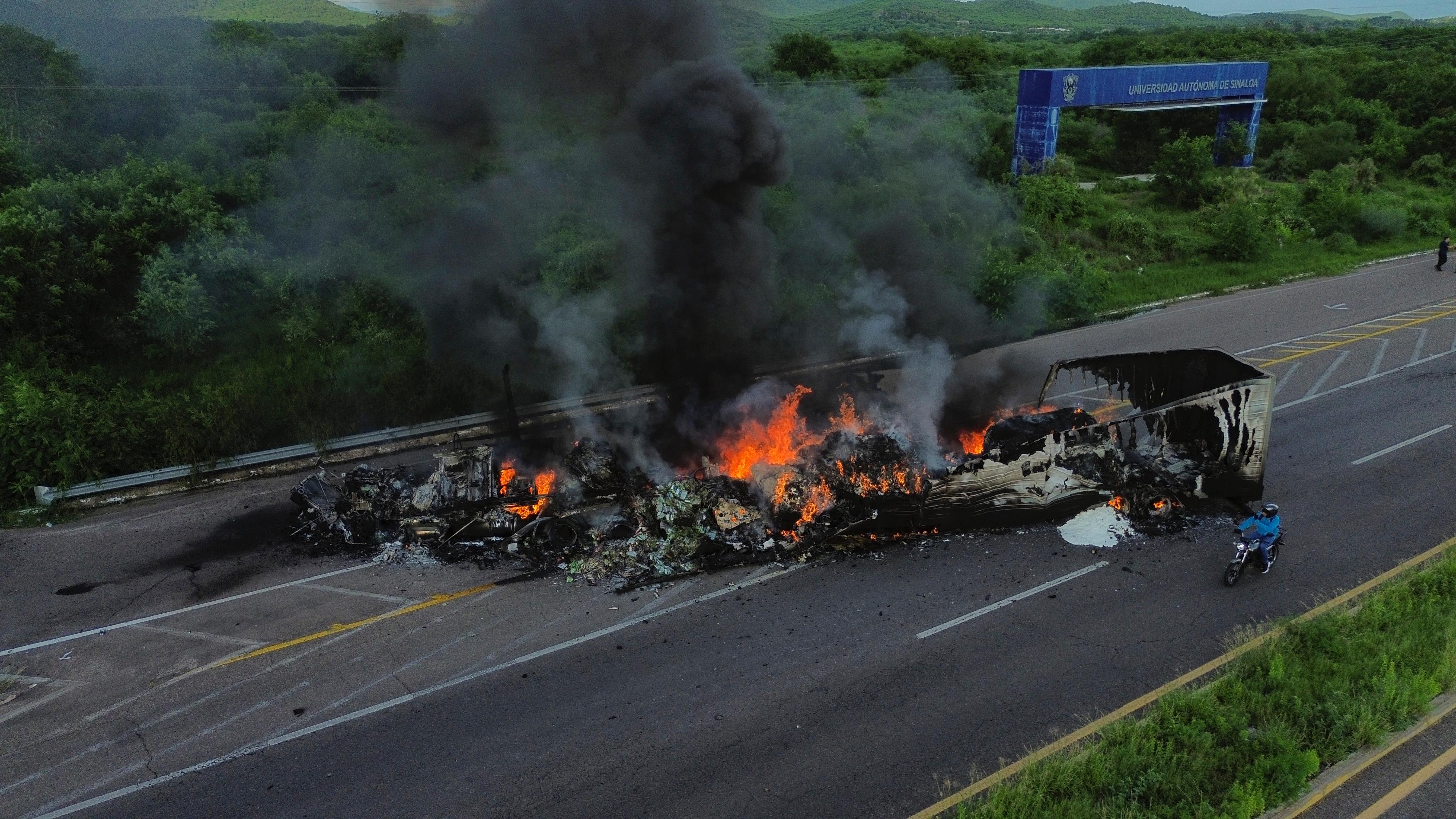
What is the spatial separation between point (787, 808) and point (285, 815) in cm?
406

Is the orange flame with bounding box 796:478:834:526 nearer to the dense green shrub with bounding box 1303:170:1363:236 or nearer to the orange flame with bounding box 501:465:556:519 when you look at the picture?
the orange flame with bounding box 501:465:556:519

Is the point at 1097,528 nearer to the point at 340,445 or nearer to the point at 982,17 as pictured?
the point at 340,445

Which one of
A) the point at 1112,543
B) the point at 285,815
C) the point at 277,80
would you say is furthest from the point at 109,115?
the point at 1112,543

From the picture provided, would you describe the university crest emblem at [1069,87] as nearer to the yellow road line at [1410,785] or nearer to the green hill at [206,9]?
the green hill at [206,9]

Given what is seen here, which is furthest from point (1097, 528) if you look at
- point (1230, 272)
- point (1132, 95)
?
point (1132, 95)

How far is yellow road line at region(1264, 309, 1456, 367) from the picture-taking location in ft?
54.7

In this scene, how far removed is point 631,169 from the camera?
13.0 meters

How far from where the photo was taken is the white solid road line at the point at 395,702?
262 inches

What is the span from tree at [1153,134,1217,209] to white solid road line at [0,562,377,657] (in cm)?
3258

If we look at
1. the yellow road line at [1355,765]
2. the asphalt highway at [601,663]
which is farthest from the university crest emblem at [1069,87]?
the yellow road line at [1355,765]

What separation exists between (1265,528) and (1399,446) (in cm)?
590

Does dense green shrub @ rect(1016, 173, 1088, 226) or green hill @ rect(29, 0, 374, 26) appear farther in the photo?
dense green shrub @ rect(1016, 173, 1088, 226)

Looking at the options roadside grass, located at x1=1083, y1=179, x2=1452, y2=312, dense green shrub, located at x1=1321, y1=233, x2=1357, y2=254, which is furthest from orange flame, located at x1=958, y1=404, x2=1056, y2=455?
dense green shrub, located at x1=1321, y1=233, x2=1357, y2=254

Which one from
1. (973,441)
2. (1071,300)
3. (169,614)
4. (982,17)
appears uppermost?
(982,17)
